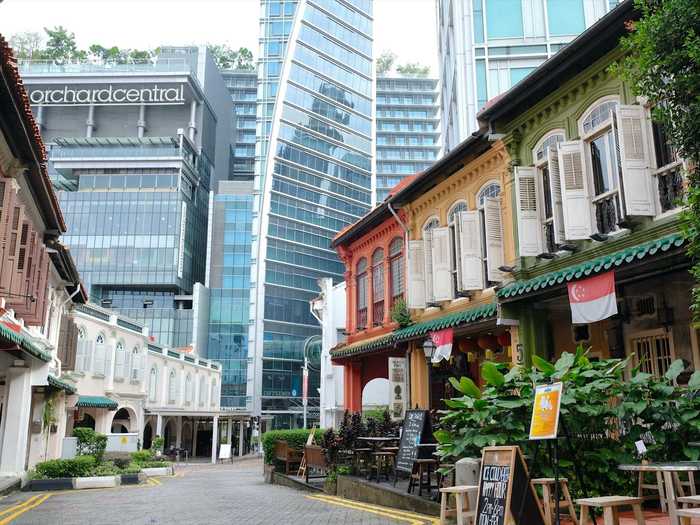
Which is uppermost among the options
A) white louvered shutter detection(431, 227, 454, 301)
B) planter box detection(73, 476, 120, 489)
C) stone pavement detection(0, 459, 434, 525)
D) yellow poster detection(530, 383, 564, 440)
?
white louvered shutter detection(431, 227, 454, 301)

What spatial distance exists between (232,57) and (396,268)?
99730 millimetres

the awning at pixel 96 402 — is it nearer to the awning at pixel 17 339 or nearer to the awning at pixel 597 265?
the awning at pixel 17 339

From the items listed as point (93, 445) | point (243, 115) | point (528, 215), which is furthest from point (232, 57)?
point (528, 215)

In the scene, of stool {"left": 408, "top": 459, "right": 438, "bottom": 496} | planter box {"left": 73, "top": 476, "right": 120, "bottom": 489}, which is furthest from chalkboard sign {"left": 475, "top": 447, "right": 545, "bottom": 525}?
planter box {"left": 73, "top": 476, "right": 120, "bottom": 489}

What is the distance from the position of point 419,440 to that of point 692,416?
4802mm

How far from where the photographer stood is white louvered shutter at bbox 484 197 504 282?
522 inches

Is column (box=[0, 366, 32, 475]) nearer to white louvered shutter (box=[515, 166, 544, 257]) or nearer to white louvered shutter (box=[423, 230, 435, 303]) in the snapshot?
white louvered shutter (box=[423, 230, 435, 303])

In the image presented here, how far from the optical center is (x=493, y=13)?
2850cm

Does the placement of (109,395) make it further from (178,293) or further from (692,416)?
(178,293)

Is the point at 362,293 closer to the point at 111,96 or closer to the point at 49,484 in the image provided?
the point at 49,484

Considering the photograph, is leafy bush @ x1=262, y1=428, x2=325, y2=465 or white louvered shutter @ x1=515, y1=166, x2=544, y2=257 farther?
leafy bush @ x1=262, y1=428, x2=325, y2=465

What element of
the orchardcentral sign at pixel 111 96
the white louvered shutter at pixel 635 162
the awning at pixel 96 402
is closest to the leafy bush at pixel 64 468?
the awning at pixel 96 402

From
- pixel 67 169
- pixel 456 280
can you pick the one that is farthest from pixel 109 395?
pixel 67 169

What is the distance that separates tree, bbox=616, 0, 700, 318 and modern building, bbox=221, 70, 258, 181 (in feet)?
331
